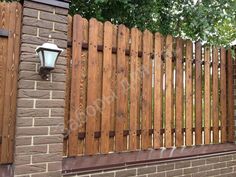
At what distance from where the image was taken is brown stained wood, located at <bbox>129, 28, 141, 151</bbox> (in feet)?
11.6

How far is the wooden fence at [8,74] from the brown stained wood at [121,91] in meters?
1.20

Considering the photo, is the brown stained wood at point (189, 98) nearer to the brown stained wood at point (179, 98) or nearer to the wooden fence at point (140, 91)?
the wooden fence at point (140, 91)

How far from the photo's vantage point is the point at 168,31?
6.06 meters

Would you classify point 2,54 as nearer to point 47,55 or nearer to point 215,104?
point 47,55

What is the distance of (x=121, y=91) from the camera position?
3506 millimetres

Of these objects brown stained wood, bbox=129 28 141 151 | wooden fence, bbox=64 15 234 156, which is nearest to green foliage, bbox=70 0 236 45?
Answer: wooden fence, bbox=64 15 234 156

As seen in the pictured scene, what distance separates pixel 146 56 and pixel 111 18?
2.62 meters

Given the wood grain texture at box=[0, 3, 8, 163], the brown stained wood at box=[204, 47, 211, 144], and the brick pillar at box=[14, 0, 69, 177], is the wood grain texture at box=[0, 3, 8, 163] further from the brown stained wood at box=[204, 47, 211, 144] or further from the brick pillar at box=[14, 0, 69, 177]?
the brown stained wood at box=[204, 47, 211, 144]

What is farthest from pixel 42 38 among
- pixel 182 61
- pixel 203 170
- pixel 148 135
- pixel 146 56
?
pixel 203 170

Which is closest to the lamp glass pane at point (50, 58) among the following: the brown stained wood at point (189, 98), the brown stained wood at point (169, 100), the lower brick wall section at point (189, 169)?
the lower brick wall section at point (189, 169)

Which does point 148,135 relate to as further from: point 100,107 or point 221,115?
point 221,115

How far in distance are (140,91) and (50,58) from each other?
1.38 m

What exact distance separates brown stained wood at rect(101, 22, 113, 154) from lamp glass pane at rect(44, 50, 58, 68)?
2.52ft

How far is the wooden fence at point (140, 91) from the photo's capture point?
3.22 metres
